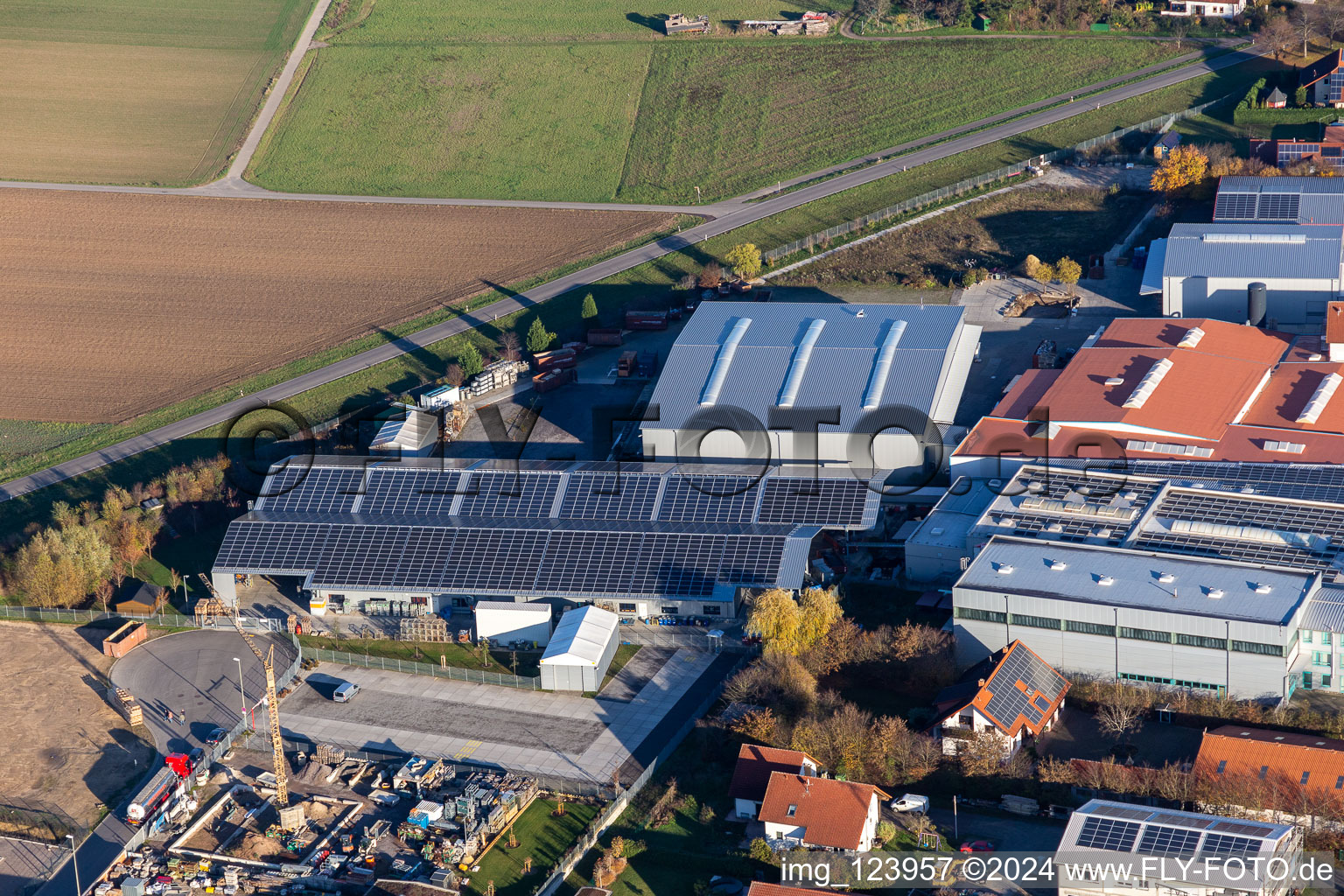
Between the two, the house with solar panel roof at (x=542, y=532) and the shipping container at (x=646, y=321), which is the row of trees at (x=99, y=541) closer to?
the house with solar panel roof at (x=542, y=532)

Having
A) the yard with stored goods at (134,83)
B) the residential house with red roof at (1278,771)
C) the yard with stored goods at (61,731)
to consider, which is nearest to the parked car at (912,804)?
the residential house with red roof at (1278,771)

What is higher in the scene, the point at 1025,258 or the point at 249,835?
the point at 1025,258

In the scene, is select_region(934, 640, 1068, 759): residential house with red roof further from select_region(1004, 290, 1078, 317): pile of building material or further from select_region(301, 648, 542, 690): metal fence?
select_region(1004, 290, 1078, 317): pile of building material

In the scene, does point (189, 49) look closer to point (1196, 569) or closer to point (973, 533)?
point (973, 533)

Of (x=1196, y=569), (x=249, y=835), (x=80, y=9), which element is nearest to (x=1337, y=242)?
(x=1196, y=569)

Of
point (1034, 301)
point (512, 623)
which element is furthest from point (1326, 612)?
point (1034, 301)

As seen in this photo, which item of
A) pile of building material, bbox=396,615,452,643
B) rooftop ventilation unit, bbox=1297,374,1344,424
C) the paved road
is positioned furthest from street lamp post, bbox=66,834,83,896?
rooftop ventilation unit, bbox=1297,374,1344,424
